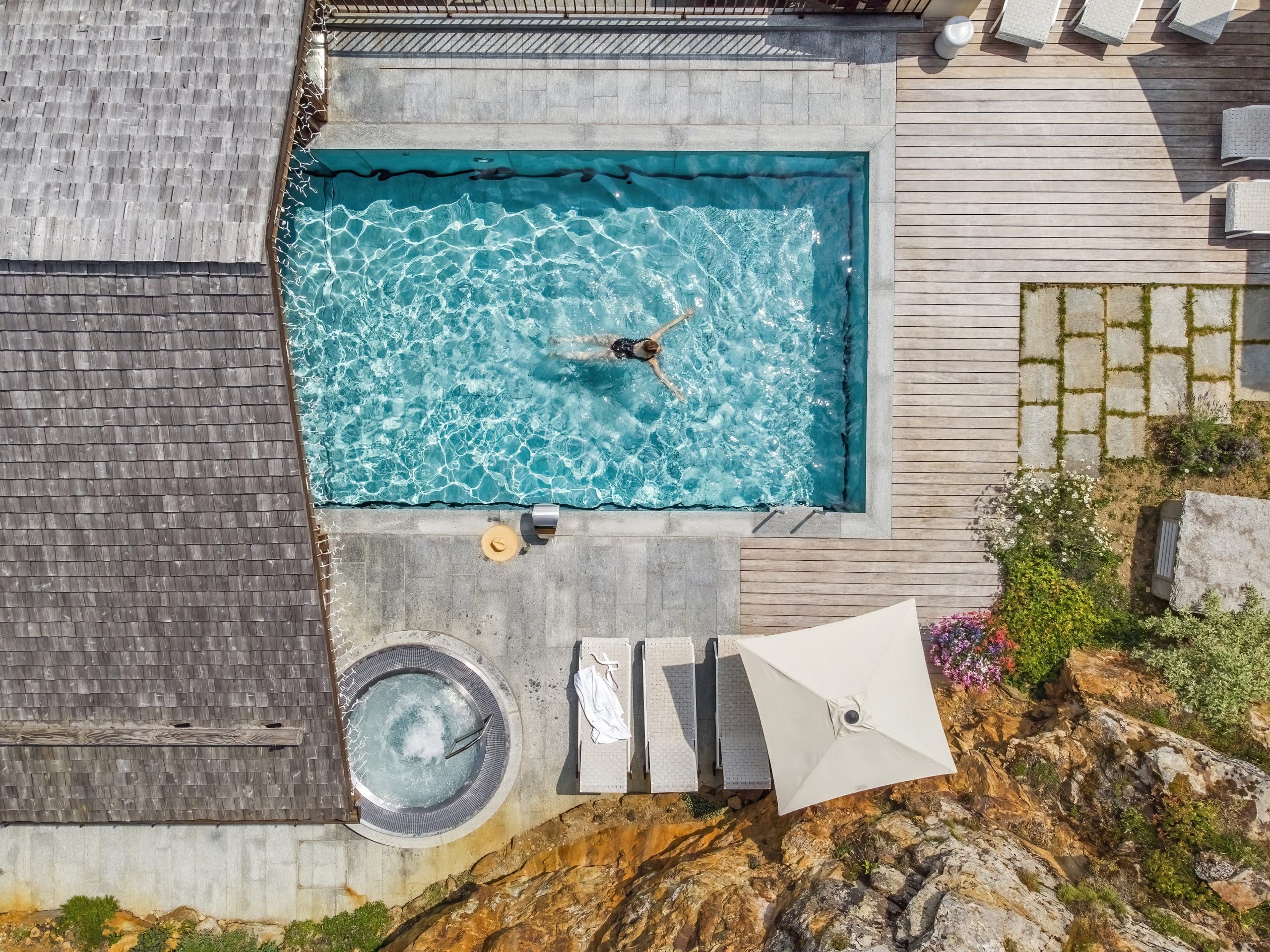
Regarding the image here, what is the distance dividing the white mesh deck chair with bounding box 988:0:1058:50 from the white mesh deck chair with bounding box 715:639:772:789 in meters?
9.38

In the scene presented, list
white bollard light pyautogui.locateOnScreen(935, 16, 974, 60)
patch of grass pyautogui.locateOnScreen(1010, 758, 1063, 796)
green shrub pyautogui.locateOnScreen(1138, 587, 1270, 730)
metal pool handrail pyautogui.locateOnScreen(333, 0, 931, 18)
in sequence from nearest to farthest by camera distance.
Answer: patch of grass pyautogui.locateOnScreen(1010, 758, 1063, 796)
green shrub pyautogui.locateOnScreen(1138, 587, 1270, 730)
white bollard light pyautogui.locateOnScreen(935, 16, 974, 60)
metal pool handrail pyautogui.locateOnScreen(333, 0, 931, 18)

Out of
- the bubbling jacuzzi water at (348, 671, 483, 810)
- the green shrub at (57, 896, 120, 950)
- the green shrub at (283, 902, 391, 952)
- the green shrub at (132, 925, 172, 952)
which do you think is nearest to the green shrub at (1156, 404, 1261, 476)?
the bubbling jacuzzi water at (348, 671, 483, 810)

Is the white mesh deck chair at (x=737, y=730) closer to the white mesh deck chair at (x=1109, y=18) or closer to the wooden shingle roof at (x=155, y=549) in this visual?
the wooden shingle roof at (x=155, y=549)

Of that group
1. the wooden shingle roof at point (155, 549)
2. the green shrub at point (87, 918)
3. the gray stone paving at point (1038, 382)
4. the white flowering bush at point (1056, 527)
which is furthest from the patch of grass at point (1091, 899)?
the green shrub at point (87, 918)

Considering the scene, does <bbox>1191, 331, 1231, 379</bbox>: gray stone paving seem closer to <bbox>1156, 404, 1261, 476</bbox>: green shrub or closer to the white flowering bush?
<bbox>1156, 404, 1261, 476</bbox>: green shrub

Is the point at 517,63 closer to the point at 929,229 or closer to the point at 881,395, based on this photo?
the point at 929,229

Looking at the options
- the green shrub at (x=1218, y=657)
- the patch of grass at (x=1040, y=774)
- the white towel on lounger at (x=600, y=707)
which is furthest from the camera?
the white towel on lounger at (x=600, y=707)

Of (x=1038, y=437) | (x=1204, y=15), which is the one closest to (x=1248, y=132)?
(x=1204, y=15)

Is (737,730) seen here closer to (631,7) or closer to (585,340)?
(585,340)

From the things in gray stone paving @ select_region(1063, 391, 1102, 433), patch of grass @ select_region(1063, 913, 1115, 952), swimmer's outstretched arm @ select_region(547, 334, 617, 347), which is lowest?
patch of grass @ select_region(1063, 913, 1115, 952)

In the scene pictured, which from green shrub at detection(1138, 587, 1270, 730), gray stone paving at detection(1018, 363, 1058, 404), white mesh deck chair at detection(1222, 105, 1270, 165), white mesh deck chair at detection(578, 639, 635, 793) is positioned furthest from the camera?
gray stone paving at detection(1018, 363, 1058, 404)

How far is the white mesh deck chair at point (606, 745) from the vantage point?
998 cm

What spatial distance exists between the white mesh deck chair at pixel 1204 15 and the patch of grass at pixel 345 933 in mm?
16287

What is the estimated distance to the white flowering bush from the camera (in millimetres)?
10250
